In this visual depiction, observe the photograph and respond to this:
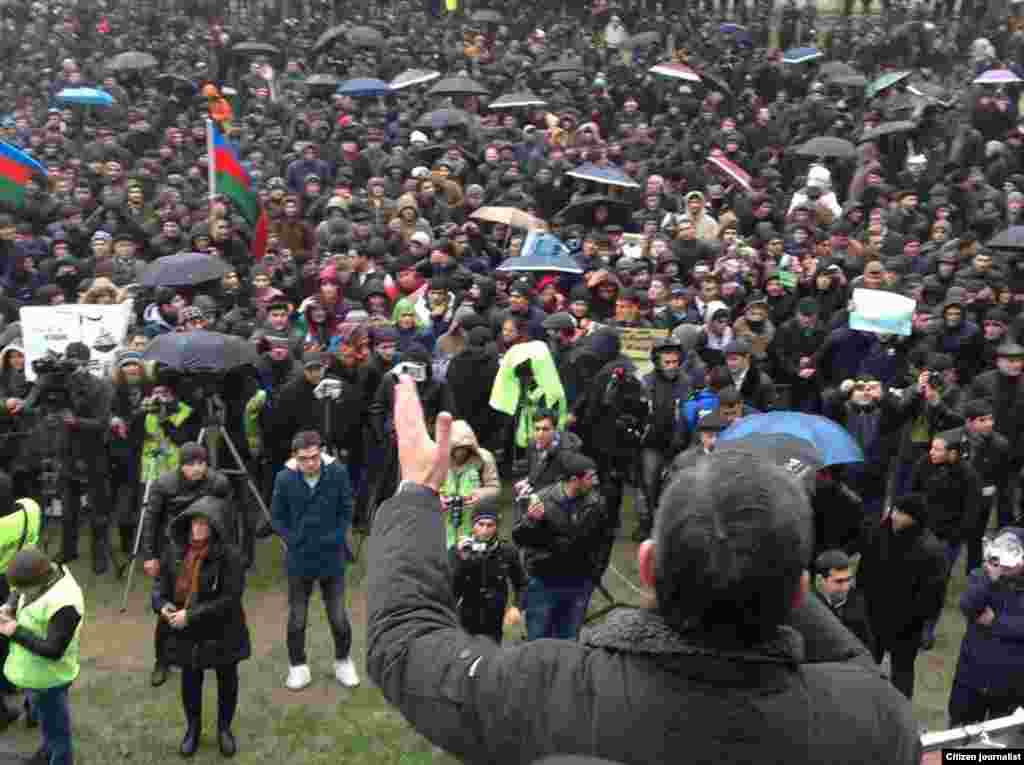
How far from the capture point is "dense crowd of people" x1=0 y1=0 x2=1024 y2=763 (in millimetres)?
6805

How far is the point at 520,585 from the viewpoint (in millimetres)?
7012

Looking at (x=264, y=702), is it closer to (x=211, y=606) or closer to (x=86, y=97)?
(x=211, y=606)

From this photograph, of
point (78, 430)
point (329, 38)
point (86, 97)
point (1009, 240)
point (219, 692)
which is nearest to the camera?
point (219, 692)

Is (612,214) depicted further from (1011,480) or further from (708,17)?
(708,17)

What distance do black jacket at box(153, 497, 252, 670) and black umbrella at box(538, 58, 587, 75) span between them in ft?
50.8

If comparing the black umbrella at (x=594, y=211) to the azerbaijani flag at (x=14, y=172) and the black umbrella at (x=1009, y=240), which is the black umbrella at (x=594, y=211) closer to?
the black umbrella at (x=1009, y=240)

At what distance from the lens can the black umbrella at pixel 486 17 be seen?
2462 cm

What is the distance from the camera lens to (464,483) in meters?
7.64

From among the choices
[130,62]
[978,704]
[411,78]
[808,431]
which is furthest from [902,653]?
[130,62]

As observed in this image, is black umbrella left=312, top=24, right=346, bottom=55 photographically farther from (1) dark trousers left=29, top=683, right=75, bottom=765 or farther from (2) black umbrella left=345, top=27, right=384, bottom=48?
(1) dark trousers left=29, top=683, right=75, bottom=765

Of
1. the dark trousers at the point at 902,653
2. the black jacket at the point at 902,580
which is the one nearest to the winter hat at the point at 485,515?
the black jacket at the point at 902,580

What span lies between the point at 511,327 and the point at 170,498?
382 cm

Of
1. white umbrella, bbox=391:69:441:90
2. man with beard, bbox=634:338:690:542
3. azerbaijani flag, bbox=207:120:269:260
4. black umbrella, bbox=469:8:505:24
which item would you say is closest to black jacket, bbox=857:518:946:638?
man with beard, bbox=634:338:690:542

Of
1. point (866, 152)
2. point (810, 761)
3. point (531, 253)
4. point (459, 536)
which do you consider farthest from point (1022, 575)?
point (866, 152)
